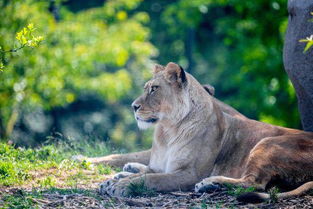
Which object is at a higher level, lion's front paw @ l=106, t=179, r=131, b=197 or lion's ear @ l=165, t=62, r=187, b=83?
lion's ear @ l=165, t=62, r=187, b=83

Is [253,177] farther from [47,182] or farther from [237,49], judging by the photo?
[237,49]

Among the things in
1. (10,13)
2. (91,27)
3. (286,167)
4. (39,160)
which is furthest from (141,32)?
(286,167)

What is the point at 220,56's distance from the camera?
23.1m

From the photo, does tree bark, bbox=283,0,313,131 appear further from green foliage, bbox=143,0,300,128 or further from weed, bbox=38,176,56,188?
green foliage, bbox=143,0,300,128

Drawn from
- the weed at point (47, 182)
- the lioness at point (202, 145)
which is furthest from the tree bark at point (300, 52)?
the weed at point (47, 182)

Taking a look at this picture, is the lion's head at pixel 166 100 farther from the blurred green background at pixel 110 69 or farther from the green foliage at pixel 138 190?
the blurred green background at pixel 110 69

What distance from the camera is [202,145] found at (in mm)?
7133

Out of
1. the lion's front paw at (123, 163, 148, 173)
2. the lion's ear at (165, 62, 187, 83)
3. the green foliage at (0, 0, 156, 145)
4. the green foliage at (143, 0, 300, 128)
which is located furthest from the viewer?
the green foliage at (143, 0, 300, 128)

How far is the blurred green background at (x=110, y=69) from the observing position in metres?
17.2

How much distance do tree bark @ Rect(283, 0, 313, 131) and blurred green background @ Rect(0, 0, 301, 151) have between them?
8596 mm

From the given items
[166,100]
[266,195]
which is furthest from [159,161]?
[266,195]

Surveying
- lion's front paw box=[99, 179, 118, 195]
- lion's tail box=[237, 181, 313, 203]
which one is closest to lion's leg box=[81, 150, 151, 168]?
lion's front paw box=[99, 179, 118, 195]

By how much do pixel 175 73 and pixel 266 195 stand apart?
207cm

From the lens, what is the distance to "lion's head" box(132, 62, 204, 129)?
24.0 feet
